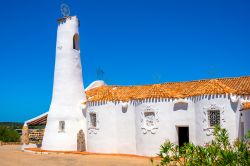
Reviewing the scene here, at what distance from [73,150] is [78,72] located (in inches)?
261

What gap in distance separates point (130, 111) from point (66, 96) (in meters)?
6.19

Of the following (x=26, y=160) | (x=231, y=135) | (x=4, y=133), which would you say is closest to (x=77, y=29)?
(x=26, y=160)

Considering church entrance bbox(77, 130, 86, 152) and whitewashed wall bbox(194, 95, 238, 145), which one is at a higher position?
whitewashed wall bbox(194, 95, 238, 145)

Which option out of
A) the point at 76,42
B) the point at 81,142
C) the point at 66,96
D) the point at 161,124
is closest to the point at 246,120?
the point at 161,124

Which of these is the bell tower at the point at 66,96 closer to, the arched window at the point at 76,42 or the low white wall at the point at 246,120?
the arched window at the point at 76,42

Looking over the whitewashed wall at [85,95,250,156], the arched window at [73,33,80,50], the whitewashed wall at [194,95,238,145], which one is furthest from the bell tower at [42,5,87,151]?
the whitewashed wall at [194,95,238,145]

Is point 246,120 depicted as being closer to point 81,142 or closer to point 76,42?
point 81,142

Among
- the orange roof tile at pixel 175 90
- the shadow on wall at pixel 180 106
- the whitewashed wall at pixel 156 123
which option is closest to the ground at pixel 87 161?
the whitewashed wall at pixel 156 123

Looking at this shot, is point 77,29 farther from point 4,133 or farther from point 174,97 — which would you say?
point 4,133

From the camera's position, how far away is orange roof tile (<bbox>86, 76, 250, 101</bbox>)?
72.4 ft

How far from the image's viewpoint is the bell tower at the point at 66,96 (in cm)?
2798

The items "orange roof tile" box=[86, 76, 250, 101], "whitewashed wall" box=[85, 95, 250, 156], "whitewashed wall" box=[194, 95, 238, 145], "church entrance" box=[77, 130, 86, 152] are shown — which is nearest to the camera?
"whitewashed wall" box=[194, 95, 238, 145]

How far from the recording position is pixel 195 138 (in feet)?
73.7

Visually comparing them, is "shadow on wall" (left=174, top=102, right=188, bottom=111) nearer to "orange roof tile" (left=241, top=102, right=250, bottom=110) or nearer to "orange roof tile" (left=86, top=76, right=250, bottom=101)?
"orange roof tile" (left=86, top=76, right=250, bottom=101)
